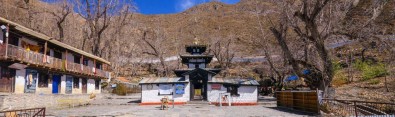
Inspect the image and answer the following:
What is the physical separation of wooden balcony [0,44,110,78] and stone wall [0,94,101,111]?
8.54 ft

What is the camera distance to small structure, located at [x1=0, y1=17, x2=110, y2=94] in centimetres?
2256

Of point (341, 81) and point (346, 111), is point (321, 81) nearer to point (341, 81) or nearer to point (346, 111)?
point (346, 111)

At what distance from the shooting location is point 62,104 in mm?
26812

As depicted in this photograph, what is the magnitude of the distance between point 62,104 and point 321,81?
20965 millimetres

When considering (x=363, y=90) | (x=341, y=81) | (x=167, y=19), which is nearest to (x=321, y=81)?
(x=363, y=90)

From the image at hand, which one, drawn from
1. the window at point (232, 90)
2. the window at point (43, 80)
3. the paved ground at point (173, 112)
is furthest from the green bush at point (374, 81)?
the window at point (43, 80)

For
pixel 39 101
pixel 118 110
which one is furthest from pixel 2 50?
pixel 118 110

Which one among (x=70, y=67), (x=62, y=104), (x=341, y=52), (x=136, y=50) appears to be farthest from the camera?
(x=136, y=50)

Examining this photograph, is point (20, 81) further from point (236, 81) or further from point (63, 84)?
point (236, 81)

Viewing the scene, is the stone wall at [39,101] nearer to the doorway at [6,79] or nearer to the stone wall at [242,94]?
the doorway at [6,79]

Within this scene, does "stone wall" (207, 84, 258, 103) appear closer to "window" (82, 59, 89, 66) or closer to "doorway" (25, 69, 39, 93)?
"window" (82, 59, 89, 66)

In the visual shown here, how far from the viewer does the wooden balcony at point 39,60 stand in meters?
21.9

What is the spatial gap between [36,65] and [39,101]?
10.3 feet

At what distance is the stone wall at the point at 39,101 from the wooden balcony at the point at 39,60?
2603mm
